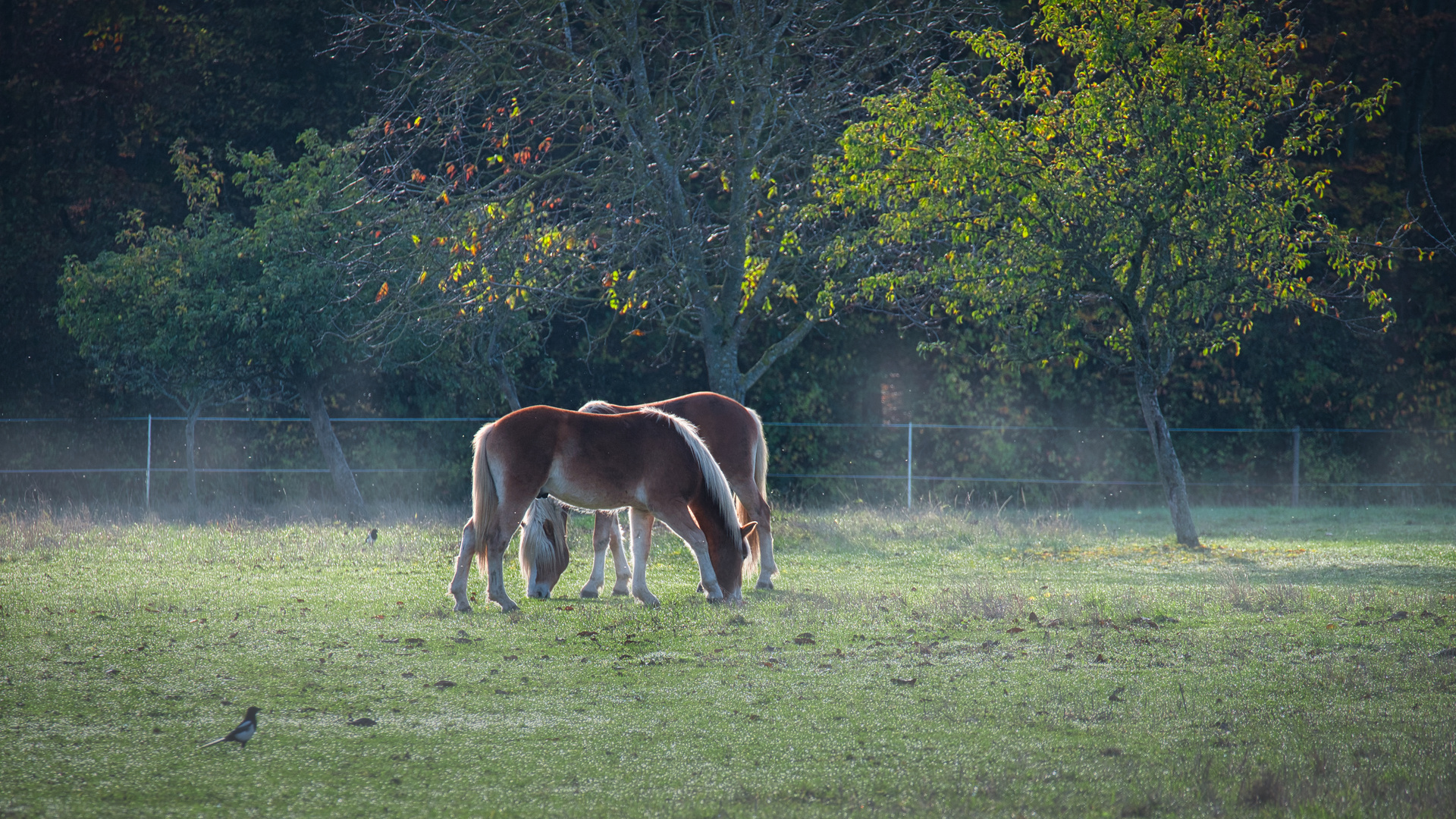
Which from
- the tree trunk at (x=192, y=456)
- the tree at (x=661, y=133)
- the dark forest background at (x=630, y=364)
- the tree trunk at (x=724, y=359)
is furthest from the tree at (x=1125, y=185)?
the tree trunk at (x=192, y=456)

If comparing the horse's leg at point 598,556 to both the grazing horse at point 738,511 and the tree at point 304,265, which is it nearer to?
the grazing horse at point 738,511

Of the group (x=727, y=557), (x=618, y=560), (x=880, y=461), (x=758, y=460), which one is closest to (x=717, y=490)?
(x=727, y=557)

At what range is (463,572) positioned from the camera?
26.7 feet

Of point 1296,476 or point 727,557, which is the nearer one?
point 727,557

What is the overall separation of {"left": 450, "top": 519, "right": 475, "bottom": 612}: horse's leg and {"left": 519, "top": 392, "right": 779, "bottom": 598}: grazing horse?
55 centimetres

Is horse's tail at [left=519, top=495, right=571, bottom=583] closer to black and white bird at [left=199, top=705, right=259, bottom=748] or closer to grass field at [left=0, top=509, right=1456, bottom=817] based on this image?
grass field at [left=0, top=509, right=1456, bottom=817]

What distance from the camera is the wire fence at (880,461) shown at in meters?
19.3

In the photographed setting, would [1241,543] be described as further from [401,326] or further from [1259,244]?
[401,326]

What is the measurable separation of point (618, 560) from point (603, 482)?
124 centimetres

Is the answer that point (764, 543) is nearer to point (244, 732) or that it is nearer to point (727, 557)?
point (727, 557)

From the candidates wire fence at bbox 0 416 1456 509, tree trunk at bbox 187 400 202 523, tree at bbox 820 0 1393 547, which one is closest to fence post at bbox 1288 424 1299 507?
wire fence at bbox 0 416 1456 509

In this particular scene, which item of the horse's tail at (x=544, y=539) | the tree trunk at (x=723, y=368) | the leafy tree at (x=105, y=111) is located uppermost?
the leafy tree at (x=105, y=111)

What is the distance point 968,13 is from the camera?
51.7 ft

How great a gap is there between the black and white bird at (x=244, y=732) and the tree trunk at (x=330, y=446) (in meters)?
13.3
